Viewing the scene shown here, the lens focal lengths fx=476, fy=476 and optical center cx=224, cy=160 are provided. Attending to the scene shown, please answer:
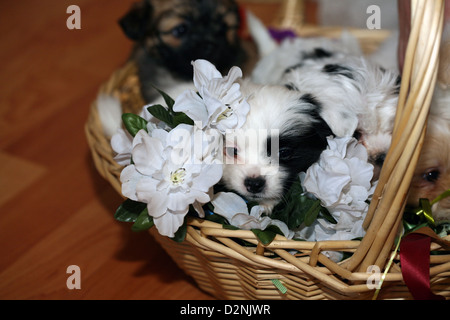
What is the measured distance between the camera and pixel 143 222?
3.59ft

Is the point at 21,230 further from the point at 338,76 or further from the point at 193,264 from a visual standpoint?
the point at 338,76

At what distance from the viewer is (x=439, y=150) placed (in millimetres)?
1248

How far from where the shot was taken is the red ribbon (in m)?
1.05

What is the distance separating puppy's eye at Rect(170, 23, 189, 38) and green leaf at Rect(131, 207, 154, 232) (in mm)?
1150

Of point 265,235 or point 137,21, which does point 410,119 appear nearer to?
point 265,235

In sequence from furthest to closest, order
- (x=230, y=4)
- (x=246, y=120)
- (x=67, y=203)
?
(x=230, y=4)
(x=67, y=203)
(x=246, y=120)

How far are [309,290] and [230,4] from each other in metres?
1.42

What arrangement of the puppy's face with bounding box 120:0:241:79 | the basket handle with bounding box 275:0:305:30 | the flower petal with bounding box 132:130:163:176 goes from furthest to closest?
the basket handle with bounding box 275:0:305:30
the puppy's face with bounding box 120:0:241:79
the flower petal with bounding box 132:130:163:176

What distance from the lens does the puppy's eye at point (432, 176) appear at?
4.18ft

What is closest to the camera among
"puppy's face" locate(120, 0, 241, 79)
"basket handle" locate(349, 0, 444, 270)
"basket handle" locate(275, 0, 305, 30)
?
"basket handle" locate(349, 0, 444, 270)

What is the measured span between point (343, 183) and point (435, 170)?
312 mm

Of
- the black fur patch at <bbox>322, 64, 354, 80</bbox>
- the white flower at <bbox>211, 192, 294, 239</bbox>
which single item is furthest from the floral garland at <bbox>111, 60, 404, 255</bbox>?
the black fur patch at <bbox>322, 64, 354, 80</bbox>

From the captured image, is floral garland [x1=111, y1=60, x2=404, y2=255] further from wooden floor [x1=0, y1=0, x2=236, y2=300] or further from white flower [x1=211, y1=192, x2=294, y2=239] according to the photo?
wooden floor [x1=0, y1=0, x2=236, y2=300]
